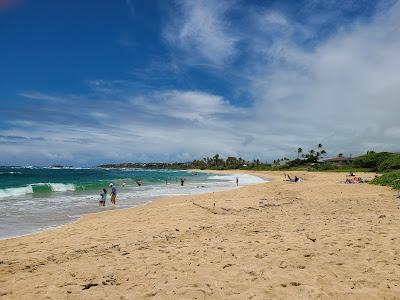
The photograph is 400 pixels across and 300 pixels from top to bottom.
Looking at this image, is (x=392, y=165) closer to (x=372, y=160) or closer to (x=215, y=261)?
(x=372, y=160)

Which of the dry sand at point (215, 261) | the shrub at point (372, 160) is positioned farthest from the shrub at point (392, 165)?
the dry sand at point (215, 261)

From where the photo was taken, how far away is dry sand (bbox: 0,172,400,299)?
242 inches

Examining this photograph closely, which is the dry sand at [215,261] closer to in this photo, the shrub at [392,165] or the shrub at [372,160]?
the shrub at [392,165]

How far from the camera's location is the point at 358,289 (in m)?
5.93

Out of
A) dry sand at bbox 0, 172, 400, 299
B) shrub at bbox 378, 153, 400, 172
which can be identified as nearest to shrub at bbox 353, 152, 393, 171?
shrub at bbox 378, 153, 400, 172

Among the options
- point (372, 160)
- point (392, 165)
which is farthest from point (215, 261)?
point (372, 160)

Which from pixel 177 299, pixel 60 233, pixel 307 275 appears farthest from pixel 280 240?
pixel 60 233

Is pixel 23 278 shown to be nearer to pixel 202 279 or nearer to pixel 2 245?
pixel 202 279

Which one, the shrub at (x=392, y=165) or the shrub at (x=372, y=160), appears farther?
the shrub at (x=372, y=160)

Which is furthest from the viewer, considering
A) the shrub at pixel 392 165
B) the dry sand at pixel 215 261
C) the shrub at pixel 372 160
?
the shrub at pixel 372 160

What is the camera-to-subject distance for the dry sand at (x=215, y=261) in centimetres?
616

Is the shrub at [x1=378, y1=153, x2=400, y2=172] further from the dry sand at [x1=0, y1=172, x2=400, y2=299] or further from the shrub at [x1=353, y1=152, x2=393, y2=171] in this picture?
the dry sand at [x1=0, y1=172, x2=400, y2=299]

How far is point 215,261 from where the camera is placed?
25.6 feet

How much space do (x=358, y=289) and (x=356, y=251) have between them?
7.73ft
